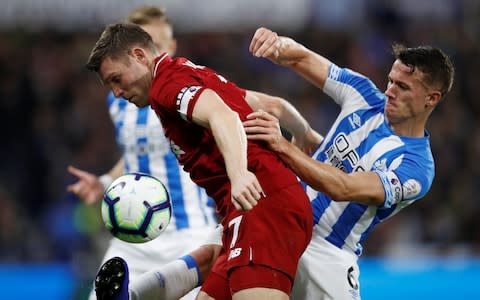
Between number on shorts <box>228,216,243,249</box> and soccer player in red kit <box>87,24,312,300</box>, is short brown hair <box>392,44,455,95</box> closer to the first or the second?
soccer player in red kit <box>87,24,312,300</box>

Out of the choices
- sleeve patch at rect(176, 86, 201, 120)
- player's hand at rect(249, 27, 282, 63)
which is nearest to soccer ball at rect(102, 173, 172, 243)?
sleeve patch at rect(176, 86, 201, 120)

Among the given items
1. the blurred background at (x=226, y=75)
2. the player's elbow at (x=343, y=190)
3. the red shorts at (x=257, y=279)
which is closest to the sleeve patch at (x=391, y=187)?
the player's elbow at (x=343, y=190)

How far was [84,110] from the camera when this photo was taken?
33.8 ft

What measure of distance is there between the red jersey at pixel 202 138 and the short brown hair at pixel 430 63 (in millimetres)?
986

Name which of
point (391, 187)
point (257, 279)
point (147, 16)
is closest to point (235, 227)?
point (257, 279)

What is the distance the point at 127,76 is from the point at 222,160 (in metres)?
0.59

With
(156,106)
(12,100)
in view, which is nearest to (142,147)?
(156,106)

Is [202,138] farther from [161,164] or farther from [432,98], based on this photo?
[161,164]

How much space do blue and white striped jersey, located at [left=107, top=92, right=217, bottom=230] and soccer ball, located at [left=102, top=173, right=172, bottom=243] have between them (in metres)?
1.28

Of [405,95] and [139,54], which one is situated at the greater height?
[139,54]

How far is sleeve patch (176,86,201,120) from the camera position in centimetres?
379

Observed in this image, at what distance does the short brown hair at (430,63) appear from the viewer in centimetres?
461

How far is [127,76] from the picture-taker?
4.11 meters

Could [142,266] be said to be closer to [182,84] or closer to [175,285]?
[175,285]
